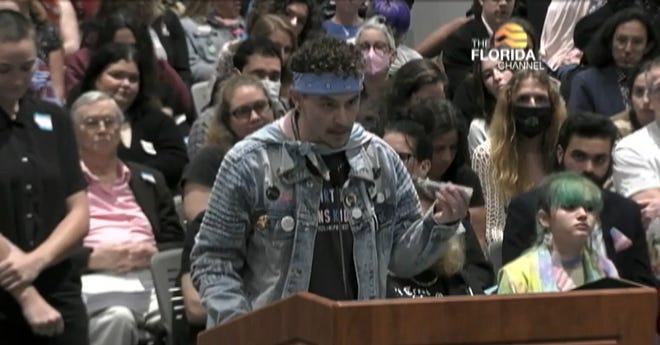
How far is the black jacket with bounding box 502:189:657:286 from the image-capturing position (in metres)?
6.69

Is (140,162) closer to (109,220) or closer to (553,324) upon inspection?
(109,220)

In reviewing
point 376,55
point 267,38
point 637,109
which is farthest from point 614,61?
point 267,38

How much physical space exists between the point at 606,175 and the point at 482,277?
2.75 ft

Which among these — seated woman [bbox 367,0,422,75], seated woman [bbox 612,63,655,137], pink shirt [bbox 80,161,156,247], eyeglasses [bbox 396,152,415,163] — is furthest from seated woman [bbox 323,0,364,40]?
eyeglasses [bbox 396,152,415,163]

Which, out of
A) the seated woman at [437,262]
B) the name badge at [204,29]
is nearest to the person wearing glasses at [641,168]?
the seated woman at [437,262]

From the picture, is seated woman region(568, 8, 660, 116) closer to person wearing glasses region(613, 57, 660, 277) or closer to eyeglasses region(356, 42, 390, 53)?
eyeglasses region(356, 42, 390, 53)

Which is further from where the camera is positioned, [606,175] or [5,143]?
[606,175]

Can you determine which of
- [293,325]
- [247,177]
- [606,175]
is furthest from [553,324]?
[606,175]

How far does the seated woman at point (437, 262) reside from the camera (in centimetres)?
641

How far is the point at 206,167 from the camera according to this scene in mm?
7363

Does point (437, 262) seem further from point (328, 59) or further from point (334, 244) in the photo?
point (328, 59)

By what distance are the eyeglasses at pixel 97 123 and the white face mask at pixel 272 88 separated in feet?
2.36

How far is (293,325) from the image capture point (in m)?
4.18

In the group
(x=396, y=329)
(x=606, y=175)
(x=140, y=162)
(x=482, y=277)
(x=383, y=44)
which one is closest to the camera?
(x=396, y=329)
